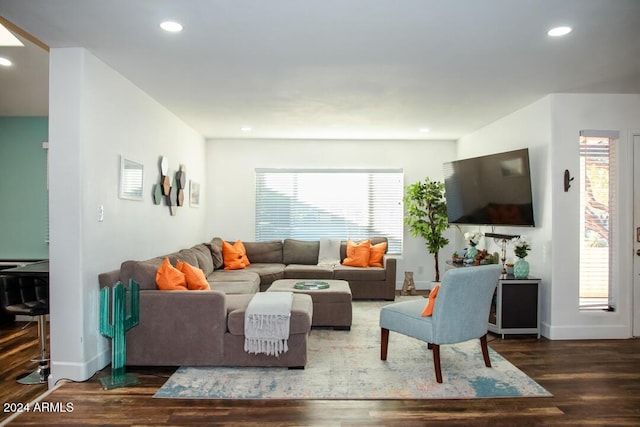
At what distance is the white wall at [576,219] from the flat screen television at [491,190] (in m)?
0.30

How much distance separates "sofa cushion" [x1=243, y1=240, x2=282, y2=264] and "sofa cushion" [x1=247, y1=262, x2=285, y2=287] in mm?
363

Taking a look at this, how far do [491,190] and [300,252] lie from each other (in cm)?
313

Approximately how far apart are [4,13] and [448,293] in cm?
350

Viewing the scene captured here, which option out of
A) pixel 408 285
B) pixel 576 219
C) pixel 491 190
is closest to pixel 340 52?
pixel 491 190

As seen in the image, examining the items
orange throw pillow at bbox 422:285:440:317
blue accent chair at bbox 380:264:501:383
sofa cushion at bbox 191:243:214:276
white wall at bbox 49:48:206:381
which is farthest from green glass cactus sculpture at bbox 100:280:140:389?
orange throw pillow at bbox 422:285:440:317

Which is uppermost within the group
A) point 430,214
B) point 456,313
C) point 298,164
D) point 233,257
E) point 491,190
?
point 298,164

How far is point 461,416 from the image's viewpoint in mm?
2926

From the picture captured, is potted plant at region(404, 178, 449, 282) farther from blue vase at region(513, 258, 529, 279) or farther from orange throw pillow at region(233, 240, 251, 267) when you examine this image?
orange throw pillow at region(233, 240, 251, 267)

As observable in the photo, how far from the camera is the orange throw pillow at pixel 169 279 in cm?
389

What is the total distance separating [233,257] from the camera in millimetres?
6734

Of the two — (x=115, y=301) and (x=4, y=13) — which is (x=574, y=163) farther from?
(x=4, y=13)

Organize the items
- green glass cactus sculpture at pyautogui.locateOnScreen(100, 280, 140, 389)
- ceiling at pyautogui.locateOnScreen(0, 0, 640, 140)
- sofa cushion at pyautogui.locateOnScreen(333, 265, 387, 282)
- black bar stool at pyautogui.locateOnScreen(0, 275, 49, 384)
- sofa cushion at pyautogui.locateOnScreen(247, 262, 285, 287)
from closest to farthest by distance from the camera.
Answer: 1. ceiling at pyautogui.locateOnScreen(0, 0, 640, 140)
2. green glass cactus sculpture at pyautogui.locateOnScreen(100, 280, 140, 389)
3. black bar stool at pyautogui.locateOnScreen(0, 275, 49, 384)
4. sofa cushion at pyautogui.locateOnScreen(247, 262, 285, 287)
5. sofa cushion at pyautogui.locateOnScreen(333, 265, 387, 282)

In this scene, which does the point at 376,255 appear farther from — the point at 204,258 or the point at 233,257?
the point at 204,258

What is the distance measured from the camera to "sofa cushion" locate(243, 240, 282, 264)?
7320 mm
